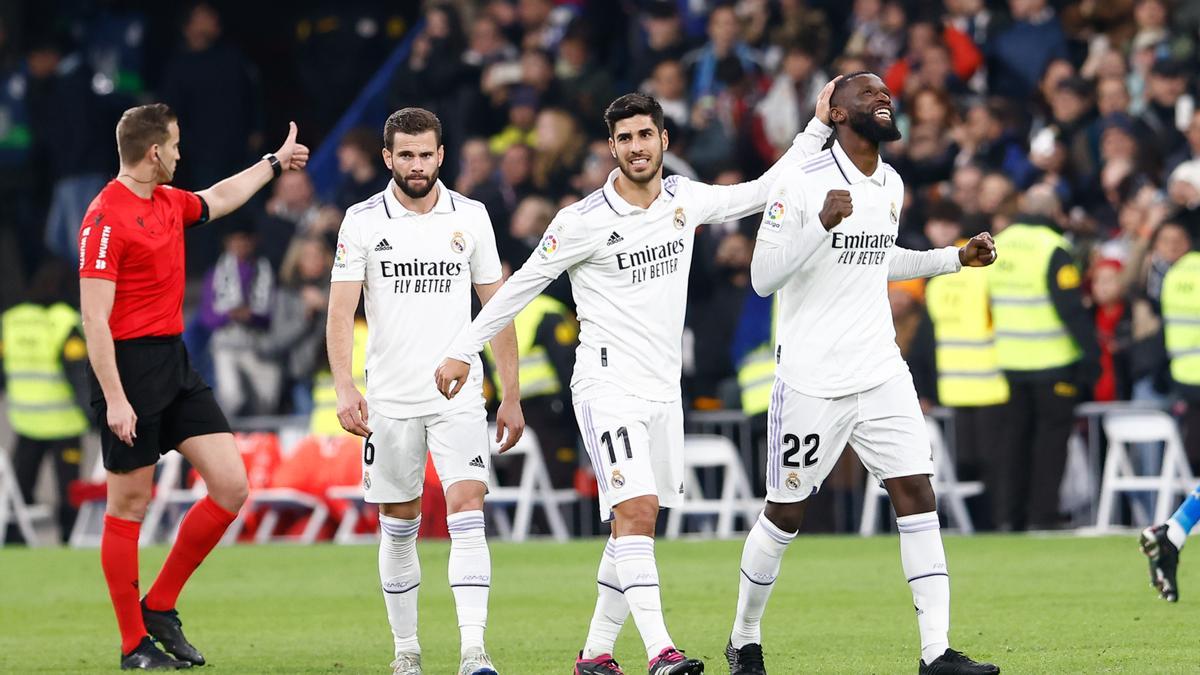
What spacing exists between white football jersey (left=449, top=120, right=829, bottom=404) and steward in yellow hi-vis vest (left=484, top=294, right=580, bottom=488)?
29.1ft

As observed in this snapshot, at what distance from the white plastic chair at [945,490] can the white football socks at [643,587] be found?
910cm

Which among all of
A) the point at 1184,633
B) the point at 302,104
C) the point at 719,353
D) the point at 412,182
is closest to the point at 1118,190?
the point at 719,353

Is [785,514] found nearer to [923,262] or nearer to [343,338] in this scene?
[923,262]

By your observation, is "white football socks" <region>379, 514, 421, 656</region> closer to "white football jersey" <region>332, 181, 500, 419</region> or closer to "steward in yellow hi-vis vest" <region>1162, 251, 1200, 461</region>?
"white football jersey" <region>332, 181, 500, 419</region>

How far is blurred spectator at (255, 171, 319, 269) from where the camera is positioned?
2173 centimetres

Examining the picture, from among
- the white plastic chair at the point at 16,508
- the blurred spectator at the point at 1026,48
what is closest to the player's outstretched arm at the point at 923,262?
the blurred spectator at the point at 1026,48

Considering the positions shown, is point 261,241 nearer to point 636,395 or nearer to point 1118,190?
point 1118,190

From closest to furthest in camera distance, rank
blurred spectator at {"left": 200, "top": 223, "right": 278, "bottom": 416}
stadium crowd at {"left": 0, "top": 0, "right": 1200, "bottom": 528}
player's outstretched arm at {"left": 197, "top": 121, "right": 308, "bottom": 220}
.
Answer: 1. player's outstretched arm at {"left": 197, "top": 121, "right": 308, "bottom": 220}
2. stadium crowd at {"left": 0, "top": 0, "right": 1200, "bottom": 528}
3. blurred spectator at {"left": 200, "top": 223, "right": 278, "bottom": 416}

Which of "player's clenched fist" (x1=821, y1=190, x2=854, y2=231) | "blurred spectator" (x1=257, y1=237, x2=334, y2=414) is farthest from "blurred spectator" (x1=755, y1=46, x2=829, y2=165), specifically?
"player's clenched fist" (x1=821, y1=190, x2=854, y2=231)

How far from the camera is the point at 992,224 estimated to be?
1722cm

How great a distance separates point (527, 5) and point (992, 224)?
722 centimetres

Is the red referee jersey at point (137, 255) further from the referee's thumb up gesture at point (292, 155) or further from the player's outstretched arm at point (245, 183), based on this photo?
the referee's thumb up gesture at point (292, 155)

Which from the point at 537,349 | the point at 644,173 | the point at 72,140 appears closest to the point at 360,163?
the point at 72,140

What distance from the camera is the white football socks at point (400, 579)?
31.5 feet
